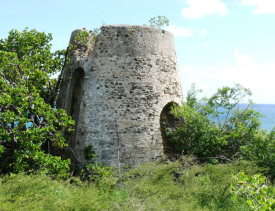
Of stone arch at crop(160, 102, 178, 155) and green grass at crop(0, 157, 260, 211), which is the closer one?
green grass at crop(0, 157, 260, 211)

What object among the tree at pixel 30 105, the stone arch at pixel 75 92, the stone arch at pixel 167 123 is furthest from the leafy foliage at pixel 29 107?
the stone arch at pixel 167 123

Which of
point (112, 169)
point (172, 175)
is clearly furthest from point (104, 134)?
point (172, 175)

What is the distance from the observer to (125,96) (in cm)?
1323

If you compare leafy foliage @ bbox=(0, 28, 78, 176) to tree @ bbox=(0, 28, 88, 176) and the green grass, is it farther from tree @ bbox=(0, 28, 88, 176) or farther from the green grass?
the green grass

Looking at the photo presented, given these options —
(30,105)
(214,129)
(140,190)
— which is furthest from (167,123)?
(30,105)

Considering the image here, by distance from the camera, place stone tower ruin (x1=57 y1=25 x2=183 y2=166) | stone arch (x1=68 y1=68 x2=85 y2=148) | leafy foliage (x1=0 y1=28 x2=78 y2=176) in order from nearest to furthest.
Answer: leafy foliage (x1=0 y1=28 x2=78 y2=176)
stone tower ruin (x1=57 y1=25 x2=183 y2=166)
stone arch (x1=68 y1=68 x2=85 y2=148)

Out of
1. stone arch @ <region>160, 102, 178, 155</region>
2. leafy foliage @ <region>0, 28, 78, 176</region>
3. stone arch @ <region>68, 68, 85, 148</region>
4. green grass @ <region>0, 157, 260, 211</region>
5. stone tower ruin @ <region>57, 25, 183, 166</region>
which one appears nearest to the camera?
green grass @ <region>0, 157, 260, 211</region>

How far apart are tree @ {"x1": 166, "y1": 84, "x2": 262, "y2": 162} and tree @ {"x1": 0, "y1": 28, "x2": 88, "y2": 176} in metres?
4.53

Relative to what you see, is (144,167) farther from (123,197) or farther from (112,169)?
(123,197)

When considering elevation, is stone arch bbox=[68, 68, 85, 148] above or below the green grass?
above

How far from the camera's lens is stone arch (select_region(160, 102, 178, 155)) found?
1459 cm

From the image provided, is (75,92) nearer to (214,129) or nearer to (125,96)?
(125,96)

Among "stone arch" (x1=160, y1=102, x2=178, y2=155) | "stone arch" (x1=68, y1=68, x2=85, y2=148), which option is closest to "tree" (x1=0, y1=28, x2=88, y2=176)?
"stone arch" (x1=68, y1=68, x2=85, y2=148)

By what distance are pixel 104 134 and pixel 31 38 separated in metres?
5.35
